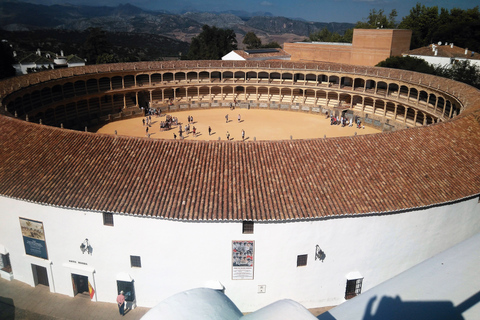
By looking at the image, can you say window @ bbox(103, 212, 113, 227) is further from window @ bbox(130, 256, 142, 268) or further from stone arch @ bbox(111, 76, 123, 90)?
stone arch @ bbox(111, 76, 123, 90)

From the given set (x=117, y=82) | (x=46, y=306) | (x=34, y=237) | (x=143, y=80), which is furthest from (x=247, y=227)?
(x=143, y=80)

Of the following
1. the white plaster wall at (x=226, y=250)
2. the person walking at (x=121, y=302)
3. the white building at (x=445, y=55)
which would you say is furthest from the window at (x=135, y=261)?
the white building at (x=445, y=55)

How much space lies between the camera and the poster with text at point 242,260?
17200 millimetres

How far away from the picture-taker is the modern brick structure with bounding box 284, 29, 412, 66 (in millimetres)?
69938

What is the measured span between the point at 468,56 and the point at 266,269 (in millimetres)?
61309

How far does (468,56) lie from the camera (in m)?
63.0

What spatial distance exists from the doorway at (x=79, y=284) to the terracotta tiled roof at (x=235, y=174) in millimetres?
4183

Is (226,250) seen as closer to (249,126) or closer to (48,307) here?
(48,307)

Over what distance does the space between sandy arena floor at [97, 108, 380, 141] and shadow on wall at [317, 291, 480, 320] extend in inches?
1541

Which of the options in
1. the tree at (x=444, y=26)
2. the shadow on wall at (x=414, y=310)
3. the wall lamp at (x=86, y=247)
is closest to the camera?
the shadow on wall at (x=414, y=310)

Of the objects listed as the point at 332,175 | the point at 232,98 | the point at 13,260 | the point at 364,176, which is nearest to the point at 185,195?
the point at 332,175

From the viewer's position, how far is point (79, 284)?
62.9ft

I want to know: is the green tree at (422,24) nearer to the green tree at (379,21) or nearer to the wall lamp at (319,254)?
the green tree at (379,21)

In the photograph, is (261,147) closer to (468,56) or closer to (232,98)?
(232,98)
